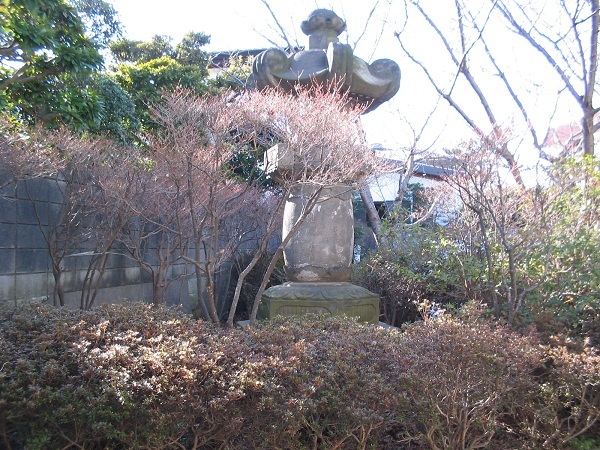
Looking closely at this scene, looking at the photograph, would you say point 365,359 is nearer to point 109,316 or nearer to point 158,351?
point 158,351

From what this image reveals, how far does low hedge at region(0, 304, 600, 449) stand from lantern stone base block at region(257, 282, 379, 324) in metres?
1.80

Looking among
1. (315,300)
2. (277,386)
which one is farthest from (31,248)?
(277,386)

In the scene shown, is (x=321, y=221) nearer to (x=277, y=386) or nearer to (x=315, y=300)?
(x=315, y=300)

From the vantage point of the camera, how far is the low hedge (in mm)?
2295

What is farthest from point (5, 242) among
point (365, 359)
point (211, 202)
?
point (365, 359)

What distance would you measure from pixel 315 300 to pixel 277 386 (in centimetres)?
279

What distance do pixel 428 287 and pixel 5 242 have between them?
4.42 m

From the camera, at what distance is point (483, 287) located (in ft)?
17.0

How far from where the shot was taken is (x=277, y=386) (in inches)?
93.4

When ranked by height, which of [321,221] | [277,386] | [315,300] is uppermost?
[321,221]

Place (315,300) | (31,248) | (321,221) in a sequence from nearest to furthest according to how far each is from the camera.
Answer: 1. (315,300)
2. (321,221)
3. (31,248)

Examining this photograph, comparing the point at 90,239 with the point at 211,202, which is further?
the point at 90,239

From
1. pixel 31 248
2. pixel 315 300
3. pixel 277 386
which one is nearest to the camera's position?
pixel 277 386

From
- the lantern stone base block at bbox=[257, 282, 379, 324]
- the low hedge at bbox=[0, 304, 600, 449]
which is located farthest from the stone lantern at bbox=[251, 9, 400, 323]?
the low hedge at bbox=[0, 304, 600, 449]
